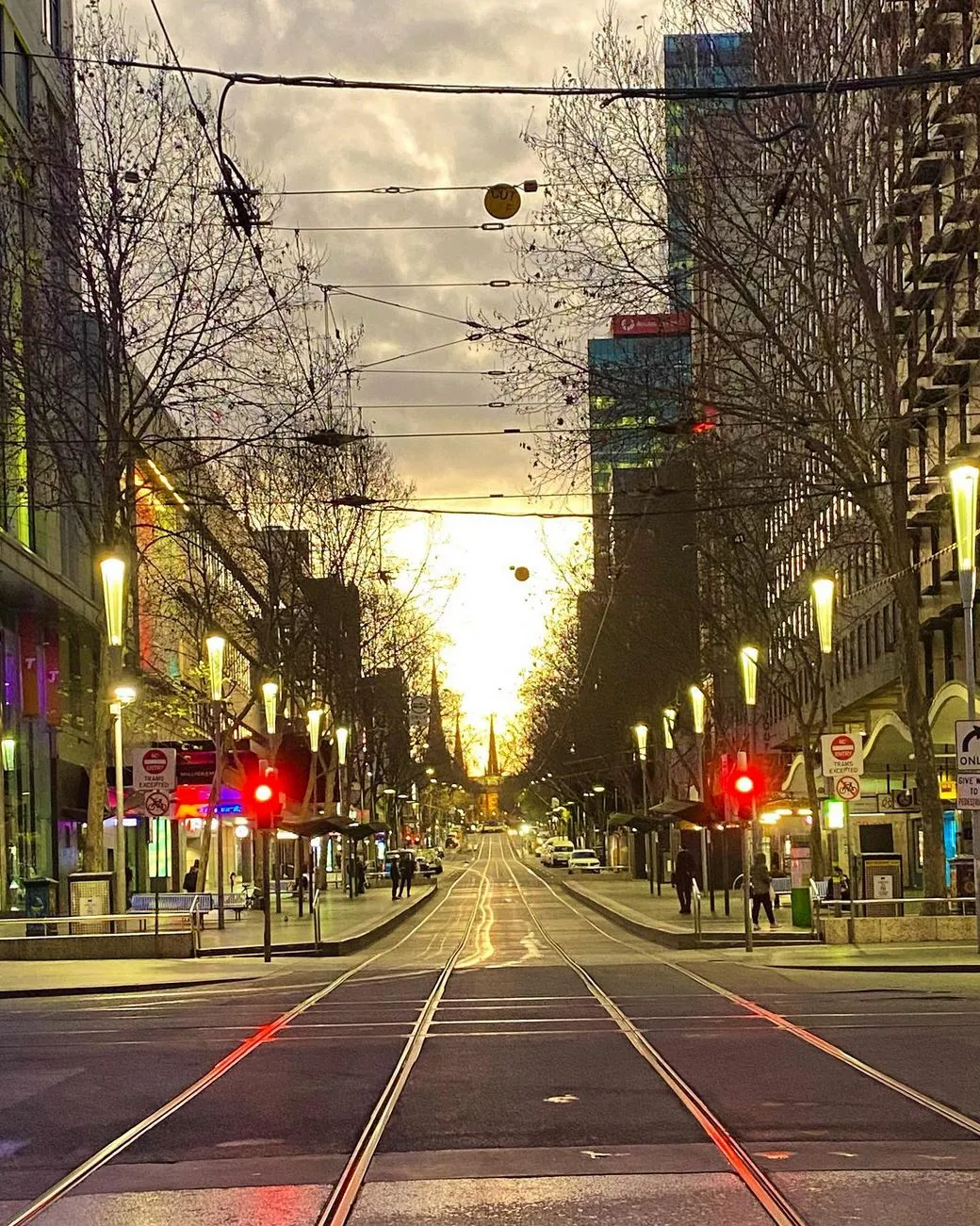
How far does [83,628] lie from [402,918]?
1367cm

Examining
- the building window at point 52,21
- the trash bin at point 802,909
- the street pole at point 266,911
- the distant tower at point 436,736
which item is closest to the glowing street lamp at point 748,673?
the trash bin at point 802,909

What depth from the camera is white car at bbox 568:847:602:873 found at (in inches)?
4230

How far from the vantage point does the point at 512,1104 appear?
13570 millimetres

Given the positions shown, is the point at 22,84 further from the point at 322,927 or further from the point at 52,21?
the point at 322,927

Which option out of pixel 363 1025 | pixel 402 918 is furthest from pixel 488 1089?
pixel 402 918

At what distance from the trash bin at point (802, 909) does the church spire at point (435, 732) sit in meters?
46.0

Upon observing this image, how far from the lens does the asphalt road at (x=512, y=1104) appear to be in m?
9.85

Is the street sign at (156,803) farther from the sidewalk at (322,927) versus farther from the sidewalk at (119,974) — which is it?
the sidewalk at (322,927)

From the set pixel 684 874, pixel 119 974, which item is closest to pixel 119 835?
pixel 119 974

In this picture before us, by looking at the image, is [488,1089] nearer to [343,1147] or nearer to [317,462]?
[343,1147]

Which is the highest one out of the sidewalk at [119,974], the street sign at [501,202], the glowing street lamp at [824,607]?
the street sign at [501,202]

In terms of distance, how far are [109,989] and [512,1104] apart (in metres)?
16.1

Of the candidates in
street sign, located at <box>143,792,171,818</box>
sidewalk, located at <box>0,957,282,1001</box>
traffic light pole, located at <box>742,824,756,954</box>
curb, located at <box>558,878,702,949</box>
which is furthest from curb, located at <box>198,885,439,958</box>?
traffic light pole, located at <box>742,824,756,954</box>

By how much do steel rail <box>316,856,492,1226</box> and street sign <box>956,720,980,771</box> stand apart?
9647mm
